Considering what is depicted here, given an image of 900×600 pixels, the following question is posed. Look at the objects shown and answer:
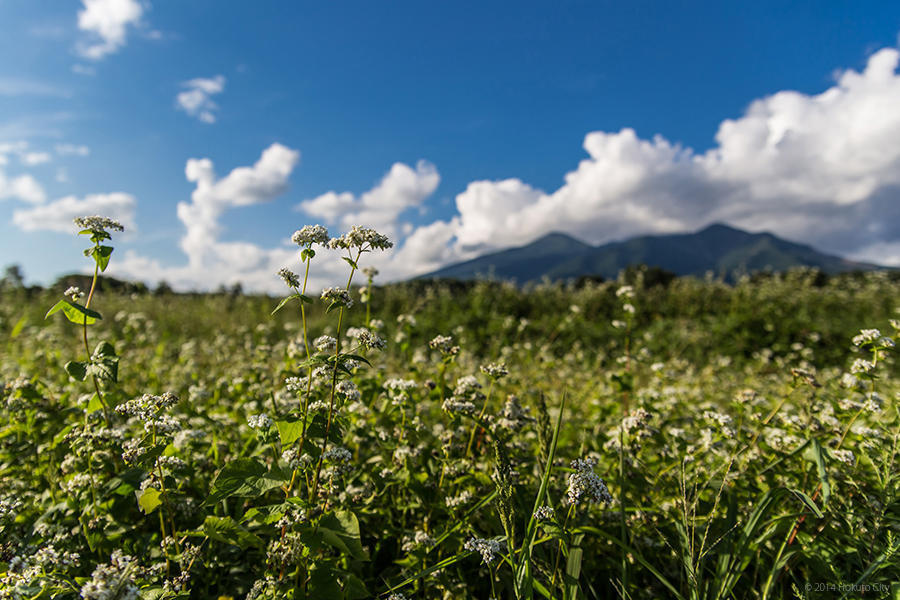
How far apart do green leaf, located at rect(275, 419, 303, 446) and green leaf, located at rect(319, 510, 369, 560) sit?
37 cm

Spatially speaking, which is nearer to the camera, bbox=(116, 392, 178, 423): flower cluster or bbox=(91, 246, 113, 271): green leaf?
bbox=(116, 392, 178, 423): flower cluster

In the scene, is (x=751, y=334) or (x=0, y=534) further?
(x=751, y=334)

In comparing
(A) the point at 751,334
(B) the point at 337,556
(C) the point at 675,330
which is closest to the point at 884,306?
(A) the point at 751,334

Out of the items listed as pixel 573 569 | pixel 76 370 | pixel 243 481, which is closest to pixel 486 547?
pixel 573 569

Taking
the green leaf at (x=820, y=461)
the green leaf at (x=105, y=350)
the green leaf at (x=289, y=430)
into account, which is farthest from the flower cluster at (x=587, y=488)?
the green leaf at (x=105, y=350)

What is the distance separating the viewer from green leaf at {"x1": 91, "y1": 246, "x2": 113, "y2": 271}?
7.11 feet

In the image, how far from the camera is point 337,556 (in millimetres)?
2332

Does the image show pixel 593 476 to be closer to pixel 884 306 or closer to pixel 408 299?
pixel 408 299

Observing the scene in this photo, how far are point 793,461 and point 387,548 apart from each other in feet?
8.60

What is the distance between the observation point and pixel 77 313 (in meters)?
2.10

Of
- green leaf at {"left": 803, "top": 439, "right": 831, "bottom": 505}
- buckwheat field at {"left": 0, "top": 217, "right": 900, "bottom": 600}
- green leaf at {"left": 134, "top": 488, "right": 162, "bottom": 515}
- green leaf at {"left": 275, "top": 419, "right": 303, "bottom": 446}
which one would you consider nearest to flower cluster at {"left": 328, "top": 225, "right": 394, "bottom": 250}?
buckwheat field at {"left": 0, "top": 217, "right": 900, "bottom": 600}

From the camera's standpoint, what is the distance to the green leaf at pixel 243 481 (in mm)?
1830

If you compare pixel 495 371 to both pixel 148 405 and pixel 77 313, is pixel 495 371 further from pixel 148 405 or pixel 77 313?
pixel 77 313

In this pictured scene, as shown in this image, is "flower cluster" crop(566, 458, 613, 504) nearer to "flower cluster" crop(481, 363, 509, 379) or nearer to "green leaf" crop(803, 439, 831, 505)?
"flower cluster" crop(481, 363, 509, 379)
